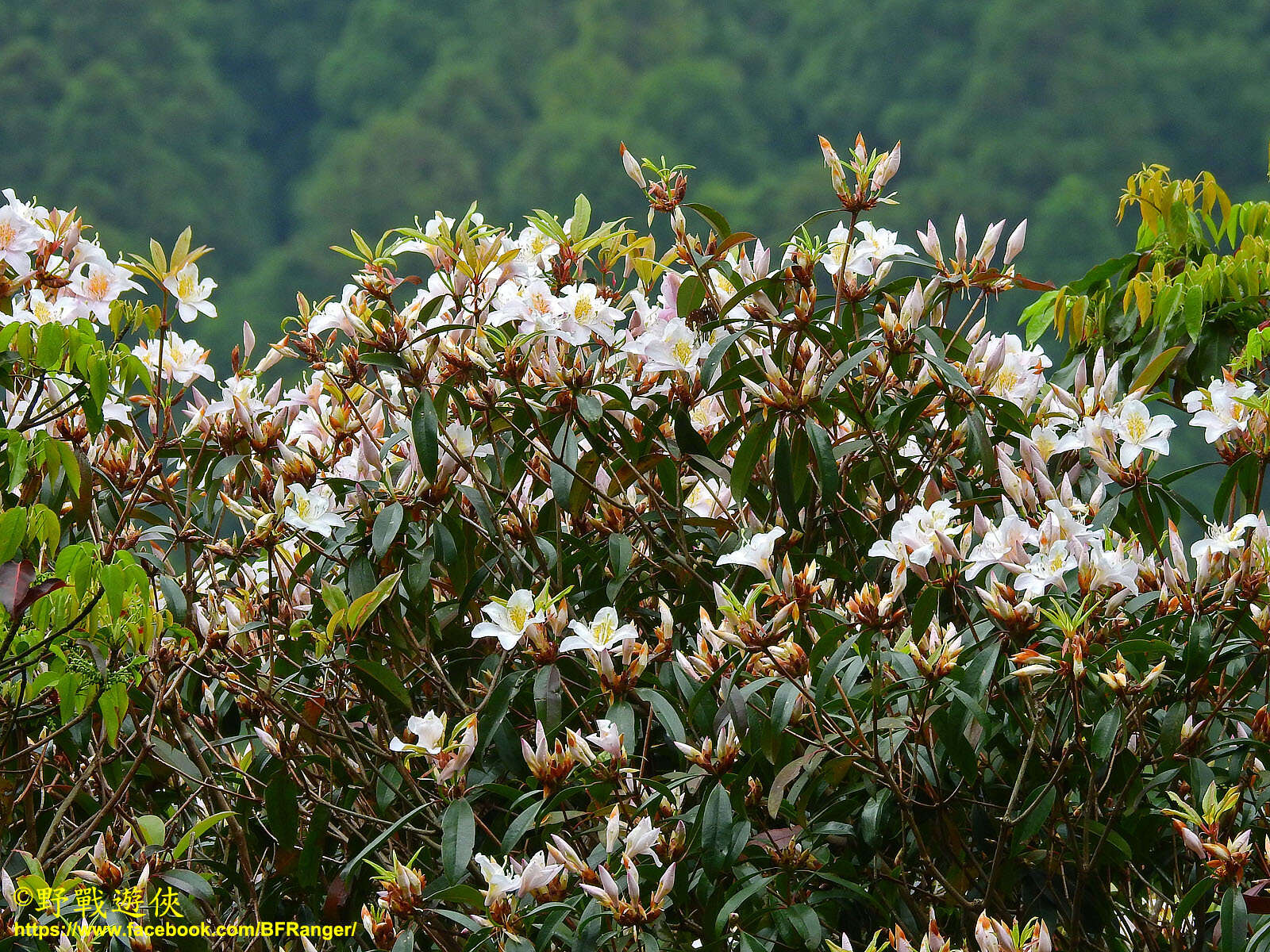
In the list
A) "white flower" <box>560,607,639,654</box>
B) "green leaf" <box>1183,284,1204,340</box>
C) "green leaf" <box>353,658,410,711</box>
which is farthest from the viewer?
"green leaf" <box>1183,284,1204,340</box>

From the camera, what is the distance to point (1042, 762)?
157 cm

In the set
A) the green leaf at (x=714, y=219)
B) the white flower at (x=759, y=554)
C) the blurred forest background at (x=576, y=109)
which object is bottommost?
the blurred forest background at (x=576, y=109)

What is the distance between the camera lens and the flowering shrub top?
1470 mm

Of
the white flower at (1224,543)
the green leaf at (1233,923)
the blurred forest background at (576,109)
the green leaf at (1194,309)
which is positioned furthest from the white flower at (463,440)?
the blurred forest background at (576,109)

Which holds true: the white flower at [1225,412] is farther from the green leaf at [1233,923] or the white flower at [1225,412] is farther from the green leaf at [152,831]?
the green leaf at [152,831]

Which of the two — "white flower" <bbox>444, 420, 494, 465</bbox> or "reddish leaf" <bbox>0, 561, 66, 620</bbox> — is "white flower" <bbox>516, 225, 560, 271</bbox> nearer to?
"white flower" <bbox>444, 420, 494, 465</bbox>

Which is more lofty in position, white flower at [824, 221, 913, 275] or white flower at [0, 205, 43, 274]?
white flower at [0, 205, 43, 274]

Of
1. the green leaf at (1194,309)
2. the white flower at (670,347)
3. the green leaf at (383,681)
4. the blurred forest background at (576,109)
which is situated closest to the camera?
the green leaf at (383,681)

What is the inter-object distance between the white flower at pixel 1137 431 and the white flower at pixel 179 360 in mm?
1263

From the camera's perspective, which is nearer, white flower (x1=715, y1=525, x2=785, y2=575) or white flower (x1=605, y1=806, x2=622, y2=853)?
white flower (x1=605, y1=806, x2=622, y2=853)

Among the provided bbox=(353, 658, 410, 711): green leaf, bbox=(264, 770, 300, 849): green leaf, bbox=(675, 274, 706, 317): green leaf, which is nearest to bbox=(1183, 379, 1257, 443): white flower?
bbox=(675, 274, 706, 317): green leaf

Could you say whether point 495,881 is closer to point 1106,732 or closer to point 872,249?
point 1106,732

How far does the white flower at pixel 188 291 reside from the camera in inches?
74.7

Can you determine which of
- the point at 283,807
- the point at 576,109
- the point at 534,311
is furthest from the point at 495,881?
the point at 576,109
